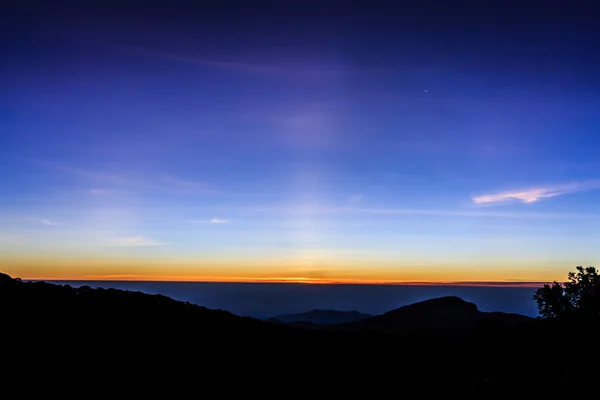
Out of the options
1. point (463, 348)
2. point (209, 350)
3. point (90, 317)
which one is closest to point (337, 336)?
point (463, 348)

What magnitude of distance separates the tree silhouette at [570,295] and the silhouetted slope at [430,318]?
14.4 m

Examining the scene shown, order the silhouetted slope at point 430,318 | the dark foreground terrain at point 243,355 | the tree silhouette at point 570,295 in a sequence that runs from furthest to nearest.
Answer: the silhouetted slope at point 430,318
the tree silhouette at point 570,295
the dark foreground terrain at point 243,355

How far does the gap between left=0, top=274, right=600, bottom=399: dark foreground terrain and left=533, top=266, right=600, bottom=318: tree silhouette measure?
35.8ft

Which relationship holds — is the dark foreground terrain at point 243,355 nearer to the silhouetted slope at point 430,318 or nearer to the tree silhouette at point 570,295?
the tree silhouette at point 570,295

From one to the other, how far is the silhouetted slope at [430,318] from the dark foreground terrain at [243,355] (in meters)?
23.9

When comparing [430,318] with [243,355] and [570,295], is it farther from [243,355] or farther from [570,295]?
[243,355]

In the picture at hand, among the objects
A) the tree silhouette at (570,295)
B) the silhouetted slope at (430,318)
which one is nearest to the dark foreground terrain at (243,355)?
the tree silhouette at (570,295)

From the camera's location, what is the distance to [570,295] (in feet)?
151

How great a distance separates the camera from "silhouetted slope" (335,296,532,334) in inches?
2451

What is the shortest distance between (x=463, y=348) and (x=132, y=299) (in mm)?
24126

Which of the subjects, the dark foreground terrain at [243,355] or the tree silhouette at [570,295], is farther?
the tree silhouette at [570,295]

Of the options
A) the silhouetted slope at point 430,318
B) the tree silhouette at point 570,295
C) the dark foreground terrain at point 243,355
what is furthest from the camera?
the silhouetted slope at point 430,318

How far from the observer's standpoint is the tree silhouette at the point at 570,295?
44344mm

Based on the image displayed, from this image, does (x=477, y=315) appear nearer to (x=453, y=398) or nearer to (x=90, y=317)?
(x=453, y=398)
